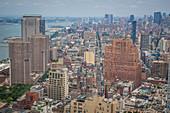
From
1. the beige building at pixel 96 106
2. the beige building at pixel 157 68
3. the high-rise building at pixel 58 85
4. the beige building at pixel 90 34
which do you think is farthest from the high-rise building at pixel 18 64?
the beige building at pixel 90 34

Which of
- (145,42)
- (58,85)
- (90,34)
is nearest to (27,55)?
(58,85)

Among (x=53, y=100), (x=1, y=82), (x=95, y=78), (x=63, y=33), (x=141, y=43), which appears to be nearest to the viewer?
(x=53, y=100)

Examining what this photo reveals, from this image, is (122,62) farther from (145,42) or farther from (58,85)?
(145,42)

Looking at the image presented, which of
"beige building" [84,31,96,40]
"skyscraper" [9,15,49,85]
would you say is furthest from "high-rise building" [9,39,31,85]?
"beige building" [84,31,96,40]

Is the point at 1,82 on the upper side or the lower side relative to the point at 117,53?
lower

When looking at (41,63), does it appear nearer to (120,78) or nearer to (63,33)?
(120,78)

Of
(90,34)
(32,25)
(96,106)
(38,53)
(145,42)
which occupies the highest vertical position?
(32,25)

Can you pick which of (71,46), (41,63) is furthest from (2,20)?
(71,46)
